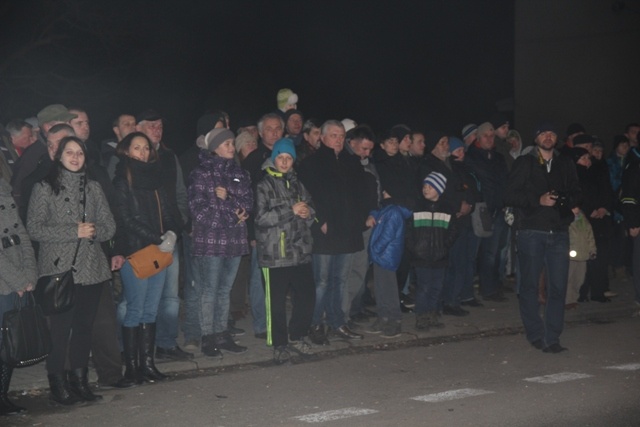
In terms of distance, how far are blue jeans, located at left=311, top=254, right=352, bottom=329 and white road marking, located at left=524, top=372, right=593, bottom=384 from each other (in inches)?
95.6

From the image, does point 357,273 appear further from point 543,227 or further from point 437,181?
point 543,227

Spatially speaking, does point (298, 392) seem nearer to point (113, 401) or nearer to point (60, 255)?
point (113, 401)

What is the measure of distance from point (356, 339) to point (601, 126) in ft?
39.5

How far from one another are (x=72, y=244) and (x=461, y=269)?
566 centimetres

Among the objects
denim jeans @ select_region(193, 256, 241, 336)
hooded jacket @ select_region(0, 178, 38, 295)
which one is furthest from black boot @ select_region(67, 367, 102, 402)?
denim jeans @ select_region(193, 256, 241, 336)

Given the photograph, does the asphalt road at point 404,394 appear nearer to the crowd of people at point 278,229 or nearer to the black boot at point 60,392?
the black boot at point 60,392

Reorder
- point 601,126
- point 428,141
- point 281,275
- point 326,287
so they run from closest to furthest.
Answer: point 281,275 → point 326,287 → point 428,141 → point 601,126

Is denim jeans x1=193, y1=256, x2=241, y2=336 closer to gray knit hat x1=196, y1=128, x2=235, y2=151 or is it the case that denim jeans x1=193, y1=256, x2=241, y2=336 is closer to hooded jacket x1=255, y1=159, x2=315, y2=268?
hooded jacket x1=255, y1=159, x2=315, y2=268

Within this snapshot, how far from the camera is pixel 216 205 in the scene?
32.0 feet

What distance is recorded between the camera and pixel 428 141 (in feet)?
39.9

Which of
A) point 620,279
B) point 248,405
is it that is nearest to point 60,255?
point 248,405

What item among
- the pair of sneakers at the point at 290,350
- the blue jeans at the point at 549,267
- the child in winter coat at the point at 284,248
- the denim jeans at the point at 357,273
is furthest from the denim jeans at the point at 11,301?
the blue jeans at the point at 549,267

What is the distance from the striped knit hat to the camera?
1124 cm

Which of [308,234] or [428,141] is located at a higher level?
[428,141]
